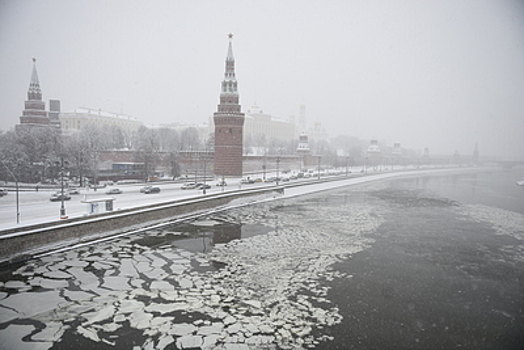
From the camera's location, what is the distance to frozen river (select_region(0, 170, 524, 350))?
818 centimetres

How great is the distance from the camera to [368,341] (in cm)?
799

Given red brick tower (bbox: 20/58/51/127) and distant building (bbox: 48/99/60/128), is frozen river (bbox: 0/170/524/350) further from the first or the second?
distant building (bbox: 48/99/60/128)

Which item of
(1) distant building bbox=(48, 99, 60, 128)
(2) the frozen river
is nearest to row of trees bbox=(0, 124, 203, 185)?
(2) the frozen river

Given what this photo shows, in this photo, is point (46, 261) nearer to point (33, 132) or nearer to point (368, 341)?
point (368, 341)

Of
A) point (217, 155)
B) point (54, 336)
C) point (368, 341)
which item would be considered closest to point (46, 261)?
point (54, 336)

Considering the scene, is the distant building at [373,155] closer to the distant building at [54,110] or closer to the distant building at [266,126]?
the distant building at [266,126]

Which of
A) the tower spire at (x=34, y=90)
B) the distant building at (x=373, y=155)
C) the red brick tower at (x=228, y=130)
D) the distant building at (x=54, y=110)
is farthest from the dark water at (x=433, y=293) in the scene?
the distant building at (x=373, y=155)

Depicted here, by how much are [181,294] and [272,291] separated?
260cm

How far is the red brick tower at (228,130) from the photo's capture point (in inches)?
1645

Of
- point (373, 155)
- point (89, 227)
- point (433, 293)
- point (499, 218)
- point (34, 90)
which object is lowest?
point (433, 293)

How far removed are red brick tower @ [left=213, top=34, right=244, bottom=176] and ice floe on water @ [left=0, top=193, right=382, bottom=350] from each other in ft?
82.3

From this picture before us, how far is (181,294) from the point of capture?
34.2 feet

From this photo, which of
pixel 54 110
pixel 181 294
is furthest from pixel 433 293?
pixel 54 110

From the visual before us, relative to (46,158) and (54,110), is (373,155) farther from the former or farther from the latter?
(46,158)
